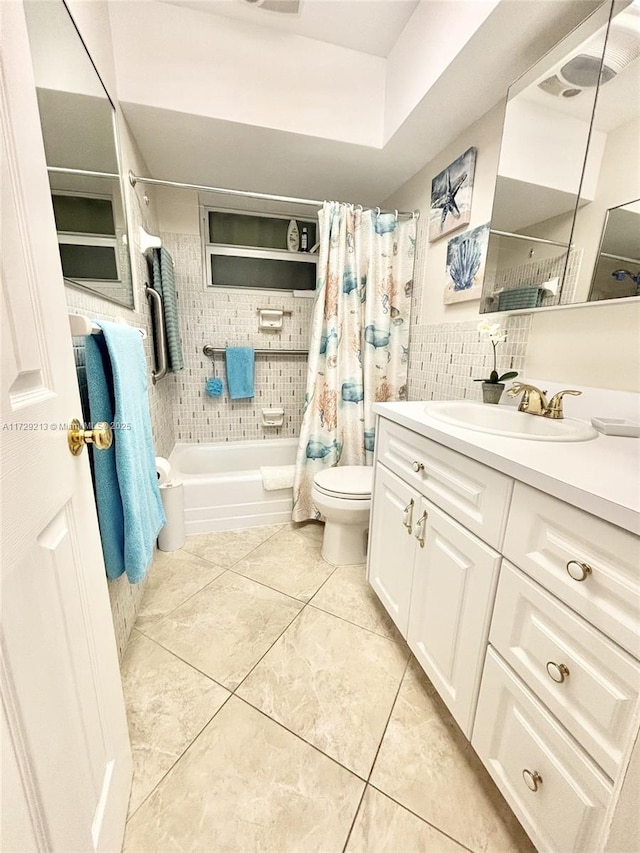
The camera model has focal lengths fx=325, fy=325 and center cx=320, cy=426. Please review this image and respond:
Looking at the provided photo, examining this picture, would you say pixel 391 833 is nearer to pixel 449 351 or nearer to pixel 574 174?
pixel 449 351

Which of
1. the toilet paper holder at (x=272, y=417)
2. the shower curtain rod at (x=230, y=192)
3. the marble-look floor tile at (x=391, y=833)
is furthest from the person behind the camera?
the toilet paper holder at (x=272, y=417)

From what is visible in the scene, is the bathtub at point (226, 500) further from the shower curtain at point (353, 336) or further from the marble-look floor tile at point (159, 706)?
the marble-look floor tile at point (159, 706)

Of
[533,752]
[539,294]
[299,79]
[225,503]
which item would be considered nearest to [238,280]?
[299,79]

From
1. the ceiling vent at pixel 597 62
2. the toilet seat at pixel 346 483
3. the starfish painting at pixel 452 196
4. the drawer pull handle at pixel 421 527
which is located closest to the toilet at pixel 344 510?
the toilet seat at pixel 346 483

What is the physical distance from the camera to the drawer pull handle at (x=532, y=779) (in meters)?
0.65

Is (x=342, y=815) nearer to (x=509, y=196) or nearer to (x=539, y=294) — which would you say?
(x=539, y=294)

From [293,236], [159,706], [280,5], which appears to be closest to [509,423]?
[159,706]

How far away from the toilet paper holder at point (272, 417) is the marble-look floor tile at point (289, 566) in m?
0.97

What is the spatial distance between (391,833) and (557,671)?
619mm

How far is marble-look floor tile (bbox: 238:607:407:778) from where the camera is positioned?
972mm

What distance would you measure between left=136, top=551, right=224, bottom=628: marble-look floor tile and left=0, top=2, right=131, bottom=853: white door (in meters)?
0.81

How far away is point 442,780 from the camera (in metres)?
0.88

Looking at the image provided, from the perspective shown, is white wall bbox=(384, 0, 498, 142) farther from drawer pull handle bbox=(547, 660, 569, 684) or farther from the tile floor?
the tile floor

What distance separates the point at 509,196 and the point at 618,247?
502 mm
